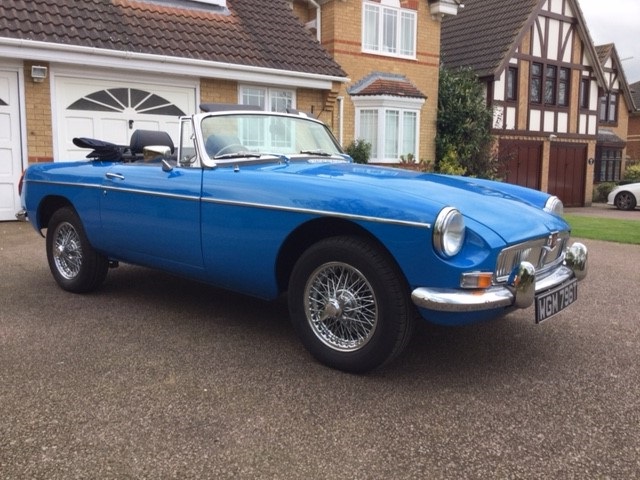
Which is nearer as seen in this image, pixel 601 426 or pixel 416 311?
pixel 601 426

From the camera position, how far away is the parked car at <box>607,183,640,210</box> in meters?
20.1

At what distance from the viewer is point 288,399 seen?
3.17 m

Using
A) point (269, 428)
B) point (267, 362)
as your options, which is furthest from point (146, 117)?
point (269, 428)

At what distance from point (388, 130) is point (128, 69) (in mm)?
7257

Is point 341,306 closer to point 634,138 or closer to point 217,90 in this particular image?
point 217,90

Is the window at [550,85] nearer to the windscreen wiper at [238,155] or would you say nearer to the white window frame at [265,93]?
the white window frame at [265,93]

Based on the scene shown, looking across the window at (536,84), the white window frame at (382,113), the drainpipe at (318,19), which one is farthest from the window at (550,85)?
the drainpipe at (318,19)

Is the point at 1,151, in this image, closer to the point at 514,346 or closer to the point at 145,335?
the point at 145,335

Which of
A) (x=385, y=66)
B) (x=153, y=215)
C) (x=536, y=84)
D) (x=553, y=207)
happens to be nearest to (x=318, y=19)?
(x=385, y=66)

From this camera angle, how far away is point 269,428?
2852mm

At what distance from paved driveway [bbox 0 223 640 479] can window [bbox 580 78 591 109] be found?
19.8m

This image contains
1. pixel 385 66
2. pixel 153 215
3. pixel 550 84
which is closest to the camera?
pixel 153 215

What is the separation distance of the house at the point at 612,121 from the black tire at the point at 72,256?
2664cm

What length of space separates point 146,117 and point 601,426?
9730 mm
